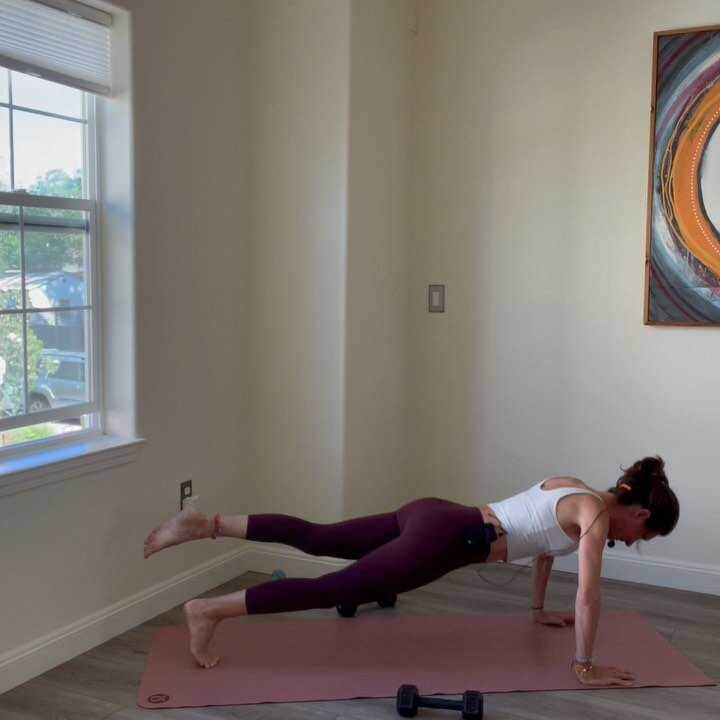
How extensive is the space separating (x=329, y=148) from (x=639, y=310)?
1.43 m

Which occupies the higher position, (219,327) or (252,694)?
(219,327)

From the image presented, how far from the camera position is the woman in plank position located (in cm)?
272

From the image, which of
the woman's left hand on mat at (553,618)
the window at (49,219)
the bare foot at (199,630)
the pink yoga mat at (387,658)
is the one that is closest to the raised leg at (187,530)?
the bare foot at (199,630)

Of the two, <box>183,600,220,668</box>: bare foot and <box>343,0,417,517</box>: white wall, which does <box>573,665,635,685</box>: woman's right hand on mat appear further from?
<box>343,0,417,517</box>: white wall

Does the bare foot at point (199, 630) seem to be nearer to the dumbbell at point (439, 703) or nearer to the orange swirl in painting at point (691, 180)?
the dumbbell at point (439, 703)

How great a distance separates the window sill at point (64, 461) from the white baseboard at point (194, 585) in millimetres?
496

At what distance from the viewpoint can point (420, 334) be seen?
4102 mm

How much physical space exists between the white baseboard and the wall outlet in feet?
0.95

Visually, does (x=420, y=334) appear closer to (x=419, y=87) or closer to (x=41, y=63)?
(x=419, y=87)

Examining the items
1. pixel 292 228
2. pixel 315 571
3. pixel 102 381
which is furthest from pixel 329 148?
pixel 315 571

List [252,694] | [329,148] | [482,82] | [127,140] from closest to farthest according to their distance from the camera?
1. [252,694]
2. [127,140]
3. [329,148]
4. [482,82]

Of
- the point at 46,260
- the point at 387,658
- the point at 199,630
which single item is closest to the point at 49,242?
the point at 46,260

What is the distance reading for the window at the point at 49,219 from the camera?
274 centimetres

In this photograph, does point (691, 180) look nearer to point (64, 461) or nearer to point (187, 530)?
point (187, 530)
